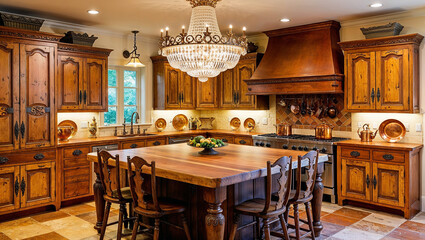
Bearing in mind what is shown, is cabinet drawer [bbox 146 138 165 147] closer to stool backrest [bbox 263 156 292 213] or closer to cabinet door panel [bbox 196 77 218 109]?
cabinet door panel [bbox 196 77 218 109]

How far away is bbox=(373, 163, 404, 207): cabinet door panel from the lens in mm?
4595

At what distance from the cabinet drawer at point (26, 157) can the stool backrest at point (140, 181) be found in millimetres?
2152

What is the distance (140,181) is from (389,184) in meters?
3.32

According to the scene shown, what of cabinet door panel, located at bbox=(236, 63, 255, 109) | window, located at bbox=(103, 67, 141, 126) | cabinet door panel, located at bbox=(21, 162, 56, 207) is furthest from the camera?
window, located at bbox=(103, 67, 141, 126)

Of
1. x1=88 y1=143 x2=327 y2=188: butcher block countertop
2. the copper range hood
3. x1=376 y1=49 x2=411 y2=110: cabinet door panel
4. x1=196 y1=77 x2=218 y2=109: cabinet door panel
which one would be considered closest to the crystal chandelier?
x1=88 y1=143 x2=327 y2=188: butcher block countertop

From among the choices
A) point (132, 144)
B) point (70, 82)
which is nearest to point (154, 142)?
point (132, 144)

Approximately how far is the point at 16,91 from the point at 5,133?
1.77 ft

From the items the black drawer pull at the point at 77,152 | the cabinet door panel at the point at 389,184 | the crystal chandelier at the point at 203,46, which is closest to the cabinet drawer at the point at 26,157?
the black drawer pull at the point at 77,152

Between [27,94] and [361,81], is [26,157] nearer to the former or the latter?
[27,94]

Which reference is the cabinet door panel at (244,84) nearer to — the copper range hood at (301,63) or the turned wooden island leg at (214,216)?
the copper range hood at (301,63)

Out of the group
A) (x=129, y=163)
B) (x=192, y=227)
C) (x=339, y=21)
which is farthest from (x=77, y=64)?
(x=339, y=21)

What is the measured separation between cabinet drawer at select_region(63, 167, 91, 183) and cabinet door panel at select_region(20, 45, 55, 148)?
0.51 metres

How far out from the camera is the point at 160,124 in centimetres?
710

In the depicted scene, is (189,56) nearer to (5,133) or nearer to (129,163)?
(129,163)
